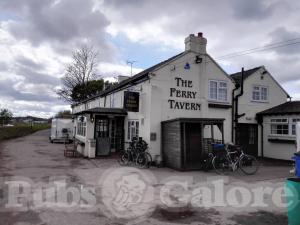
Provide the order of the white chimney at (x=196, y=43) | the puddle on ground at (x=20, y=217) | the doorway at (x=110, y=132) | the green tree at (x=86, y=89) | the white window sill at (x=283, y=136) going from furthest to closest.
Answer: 1. the green tree at (x=86, y=89)
2. the doorway at (x=110, y=132)
3. the white window sill at (x=283, y=136)
4. the white chimney at (x=196, y=43)
5. the puddle on ground at (x=20, y=217)

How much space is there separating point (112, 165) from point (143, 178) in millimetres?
3653

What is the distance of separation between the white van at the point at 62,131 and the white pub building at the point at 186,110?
13.4 metres

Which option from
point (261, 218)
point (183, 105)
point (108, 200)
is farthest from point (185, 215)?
point (183, 105)

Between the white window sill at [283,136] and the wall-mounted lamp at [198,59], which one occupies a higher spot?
the wall-mounted lamp at [198,59]

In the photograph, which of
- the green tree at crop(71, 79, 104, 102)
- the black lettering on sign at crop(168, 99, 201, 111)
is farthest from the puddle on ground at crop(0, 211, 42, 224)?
the green tree at crop(71, 79, 104, 102)

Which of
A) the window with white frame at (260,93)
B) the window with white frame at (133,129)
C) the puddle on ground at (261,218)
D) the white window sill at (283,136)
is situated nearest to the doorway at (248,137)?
the white window sill at (283,136)

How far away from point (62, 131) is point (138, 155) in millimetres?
20612

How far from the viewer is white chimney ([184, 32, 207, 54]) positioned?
16.3 metres

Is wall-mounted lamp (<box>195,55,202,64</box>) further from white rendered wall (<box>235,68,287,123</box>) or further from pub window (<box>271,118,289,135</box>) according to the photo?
pub window (<box>271,118,289,135</box>)

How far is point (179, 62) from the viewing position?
16.0 meters

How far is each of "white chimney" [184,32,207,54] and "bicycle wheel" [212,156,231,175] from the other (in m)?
6.42

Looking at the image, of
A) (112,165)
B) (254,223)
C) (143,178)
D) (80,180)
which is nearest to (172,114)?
(112,165)

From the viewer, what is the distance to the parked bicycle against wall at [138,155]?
1427 cm

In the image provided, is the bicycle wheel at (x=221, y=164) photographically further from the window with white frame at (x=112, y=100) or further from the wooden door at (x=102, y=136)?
the window with white frame at (x=112, y=100)
